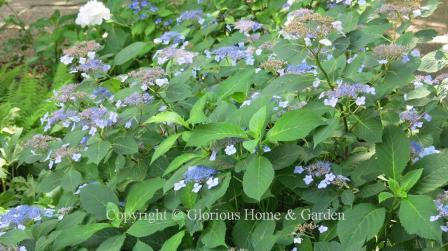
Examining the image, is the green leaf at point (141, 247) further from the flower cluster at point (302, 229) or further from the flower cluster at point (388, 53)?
the flower cluster at point (388, 53)

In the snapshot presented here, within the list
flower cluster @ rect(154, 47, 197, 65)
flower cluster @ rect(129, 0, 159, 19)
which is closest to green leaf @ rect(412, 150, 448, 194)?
flower cluster @ rect(154, 47, 197, 65)

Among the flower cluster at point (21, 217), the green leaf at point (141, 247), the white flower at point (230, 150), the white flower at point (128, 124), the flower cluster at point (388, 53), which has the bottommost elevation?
the flower cluster at point (21, 217)

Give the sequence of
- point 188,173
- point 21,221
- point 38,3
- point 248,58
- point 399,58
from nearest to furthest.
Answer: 1. point 188,173
2. point 399,58
3. point 21,221
4. point 248,58
5. point 38,3

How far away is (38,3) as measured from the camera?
7.40 meters

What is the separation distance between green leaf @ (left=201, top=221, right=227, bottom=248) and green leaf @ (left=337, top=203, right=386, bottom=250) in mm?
384

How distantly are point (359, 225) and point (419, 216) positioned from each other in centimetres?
18

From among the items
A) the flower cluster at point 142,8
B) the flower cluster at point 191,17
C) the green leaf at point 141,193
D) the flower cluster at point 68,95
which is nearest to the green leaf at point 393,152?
the green leaf at point 141,193

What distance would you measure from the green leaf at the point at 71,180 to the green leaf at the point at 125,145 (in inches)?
8.8

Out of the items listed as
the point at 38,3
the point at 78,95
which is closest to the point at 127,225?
the point at 78,95

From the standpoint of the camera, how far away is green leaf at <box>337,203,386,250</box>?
200 centimetres

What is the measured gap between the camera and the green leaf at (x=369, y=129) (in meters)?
2.17

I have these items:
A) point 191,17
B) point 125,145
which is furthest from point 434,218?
point 191,17

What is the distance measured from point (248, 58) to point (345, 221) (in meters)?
1.13

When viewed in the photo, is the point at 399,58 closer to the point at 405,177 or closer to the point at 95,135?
the point at 405,177
